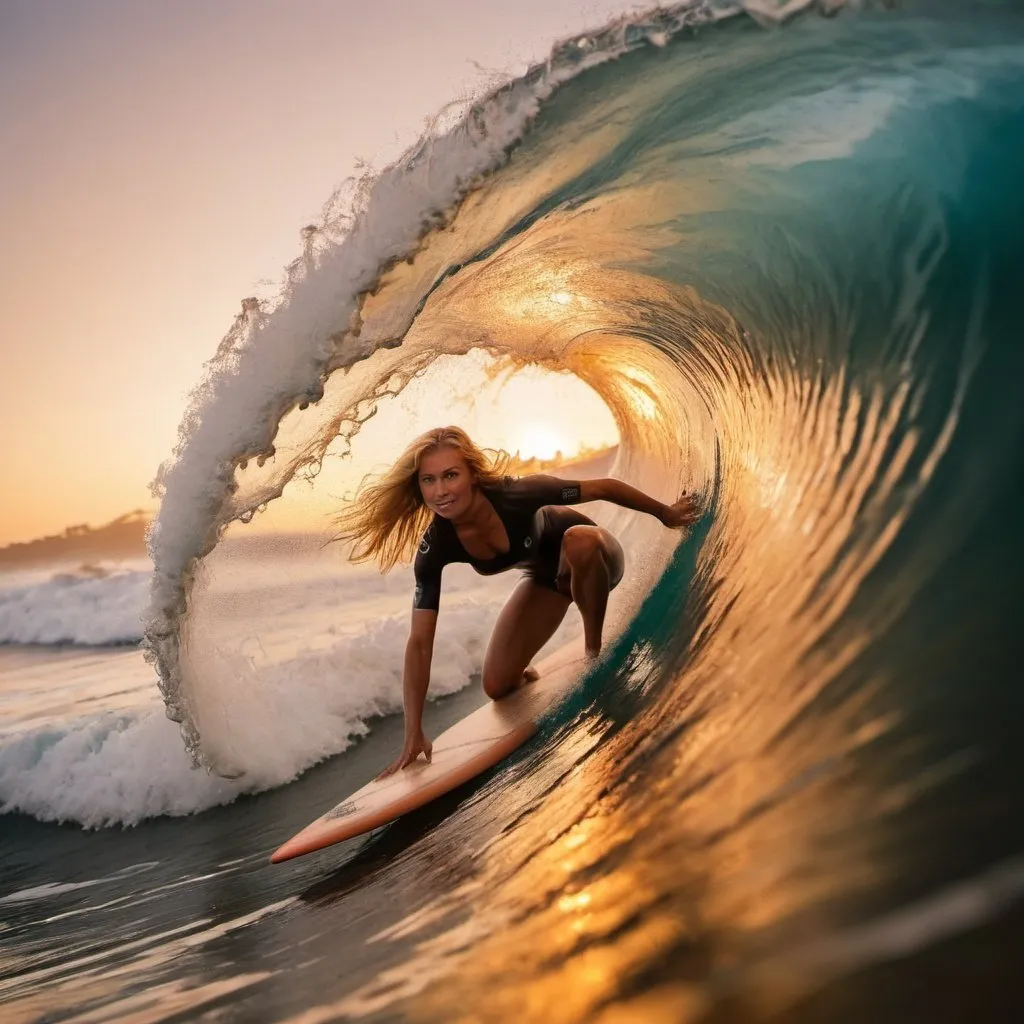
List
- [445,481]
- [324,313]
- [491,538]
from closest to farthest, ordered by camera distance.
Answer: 1. [324,313]
2. [445,481]
3. [491,538]

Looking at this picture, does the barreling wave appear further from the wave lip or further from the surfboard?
the surfboard

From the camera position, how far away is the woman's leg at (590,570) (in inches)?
164

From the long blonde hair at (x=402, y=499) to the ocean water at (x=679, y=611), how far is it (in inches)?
16.0

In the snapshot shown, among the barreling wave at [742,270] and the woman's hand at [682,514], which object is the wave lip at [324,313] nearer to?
the barreling wave at [742,270]

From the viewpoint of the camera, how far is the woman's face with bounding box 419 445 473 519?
3.71 meters

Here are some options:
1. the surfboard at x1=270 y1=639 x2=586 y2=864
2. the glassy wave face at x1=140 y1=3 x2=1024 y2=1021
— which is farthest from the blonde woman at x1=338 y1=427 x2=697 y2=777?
the glassy wave face at x1=140 y1=3 x2=1024 y2=1021

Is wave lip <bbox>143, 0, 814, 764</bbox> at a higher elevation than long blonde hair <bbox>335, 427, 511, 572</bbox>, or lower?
higher

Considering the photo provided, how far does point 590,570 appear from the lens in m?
4.20

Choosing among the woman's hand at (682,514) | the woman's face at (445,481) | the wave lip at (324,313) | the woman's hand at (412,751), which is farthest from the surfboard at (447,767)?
the wave lip at (324,313)

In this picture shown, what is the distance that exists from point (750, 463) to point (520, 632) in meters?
1.48

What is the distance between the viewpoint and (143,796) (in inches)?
196

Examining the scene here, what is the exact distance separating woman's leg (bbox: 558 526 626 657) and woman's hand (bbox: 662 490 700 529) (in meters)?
0.32

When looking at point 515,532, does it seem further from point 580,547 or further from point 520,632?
point 520,632

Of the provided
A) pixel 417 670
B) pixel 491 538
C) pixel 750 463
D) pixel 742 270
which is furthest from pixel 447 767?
pixel 742 270
